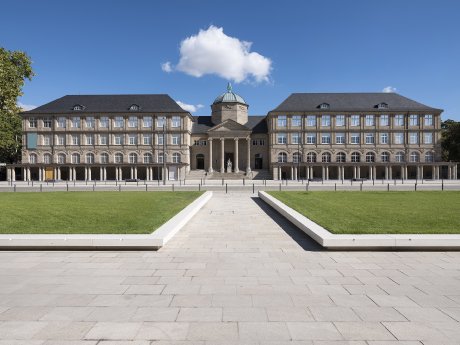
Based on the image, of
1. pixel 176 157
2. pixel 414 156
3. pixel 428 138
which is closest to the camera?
pixel 428 138

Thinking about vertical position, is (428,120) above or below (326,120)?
below

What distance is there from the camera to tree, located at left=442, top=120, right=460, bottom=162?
204 ft

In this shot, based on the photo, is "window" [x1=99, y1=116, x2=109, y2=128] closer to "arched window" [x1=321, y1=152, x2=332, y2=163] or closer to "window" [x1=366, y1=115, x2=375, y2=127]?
"arched window" [x1=321, y1=152, x2=332, y2=163]

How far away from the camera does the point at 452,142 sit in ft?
209

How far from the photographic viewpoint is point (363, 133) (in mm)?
62875

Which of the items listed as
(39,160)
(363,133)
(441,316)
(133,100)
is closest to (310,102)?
(363,133)

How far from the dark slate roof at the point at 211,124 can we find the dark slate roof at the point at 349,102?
26.2ft

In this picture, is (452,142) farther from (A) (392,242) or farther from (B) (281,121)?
(A) (392,242)

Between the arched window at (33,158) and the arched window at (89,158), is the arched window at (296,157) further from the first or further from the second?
the arched window at (33,158)

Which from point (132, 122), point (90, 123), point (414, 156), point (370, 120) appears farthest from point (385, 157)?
point (90, 123)

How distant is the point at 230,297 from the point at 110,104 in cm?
6812

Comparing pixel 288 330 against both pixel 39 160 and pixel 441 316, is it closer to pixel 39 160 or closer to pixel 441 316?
pixel 441 316

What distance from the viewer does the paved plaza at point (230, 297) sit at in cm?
409

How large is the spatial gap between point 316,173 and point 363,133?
12.7 meters
